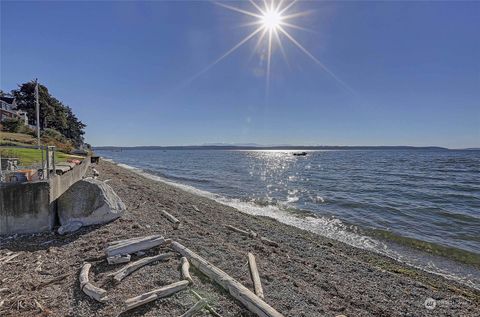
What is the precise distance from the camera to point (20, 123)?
1566 inches

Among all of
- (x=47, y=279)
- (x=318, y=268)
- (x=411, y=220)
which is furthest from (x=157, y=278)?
(x=411, y=220)

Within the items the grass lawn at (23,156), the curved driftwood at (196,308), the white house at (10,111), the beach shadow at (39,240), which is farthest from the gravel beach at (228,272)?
the white house at (10,111)

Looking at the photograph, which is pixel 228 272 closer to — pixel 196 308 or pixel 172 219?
pixel 196 308

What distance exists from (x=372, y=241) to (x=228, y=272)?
7395 mm

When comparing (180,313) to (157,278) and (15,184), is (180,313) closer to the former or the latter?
(157,278)

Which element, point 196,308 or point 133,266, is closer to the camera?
point 196,308

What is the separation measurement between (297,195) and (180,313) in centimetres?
1735

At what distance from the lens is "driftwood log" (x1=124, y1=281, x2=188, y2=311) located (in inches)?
162

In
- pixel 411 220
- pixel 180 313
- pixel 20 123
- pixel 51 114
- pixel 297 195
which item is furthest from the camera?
pixel 51 114

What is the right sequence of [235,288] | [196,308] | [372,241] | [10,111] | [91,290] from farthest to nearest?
[10,111] < [372,241] < [235,288] < [91,290] < [196,308]

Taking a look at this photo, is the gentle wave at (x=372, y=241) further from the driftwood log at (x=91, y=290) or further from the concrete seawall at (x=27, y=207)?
the concrete seawall at (x=27, y=207)

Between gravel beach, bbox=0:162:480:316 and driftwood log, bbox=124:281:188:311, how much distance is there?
3.5 inches

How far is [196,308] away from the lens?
417cm

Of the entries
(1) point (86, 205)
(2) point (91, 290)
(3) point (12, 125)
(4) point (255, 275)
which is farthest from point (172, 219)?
(3) point (12, 125)
